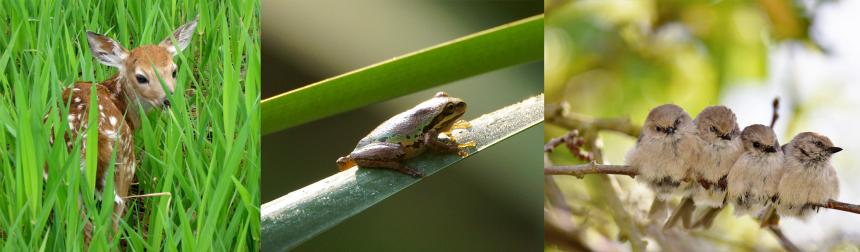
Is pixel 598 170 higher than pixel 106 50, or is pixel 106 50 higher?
pixel 106 50

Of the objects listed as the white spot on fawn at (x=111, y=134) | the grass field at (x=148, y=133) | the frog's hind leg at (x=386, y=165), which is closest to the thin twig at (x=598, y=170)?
the frog's hind leg at (x=386, y=165)

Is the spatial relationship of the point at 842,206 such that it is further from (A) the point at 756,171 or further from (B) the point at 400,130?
(B) the point at 400,130

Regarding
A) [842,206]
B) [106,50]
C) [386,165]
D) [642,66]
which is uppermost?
[106,50]

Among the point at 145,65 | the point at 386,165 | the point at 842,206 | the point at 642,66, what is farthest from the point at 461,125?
the point at 842,206

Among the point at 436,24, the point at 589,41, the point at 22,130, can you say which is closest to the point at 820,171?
the point at 589,41

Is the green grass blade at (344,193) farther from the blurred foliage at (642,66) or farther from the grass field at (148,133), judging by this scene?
the blurred foliage at (642,66)

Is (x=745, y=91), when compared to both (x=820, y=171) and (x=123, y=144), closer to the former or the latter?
(x=820, y=171)

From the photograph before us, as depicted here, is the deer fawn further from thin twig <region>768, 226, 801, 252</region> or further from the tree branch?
thin twig <region>768, 226, 801, 252</region>
